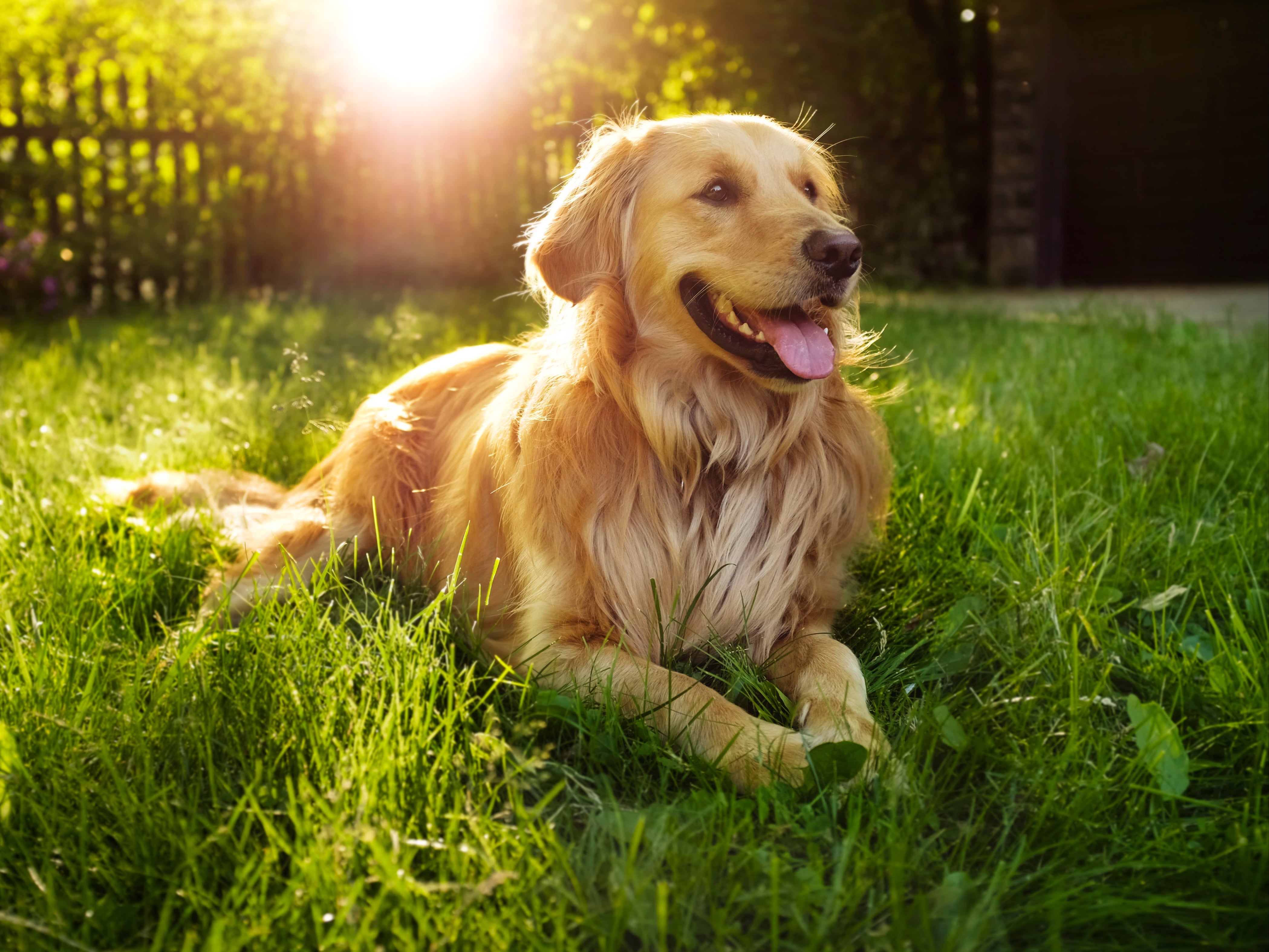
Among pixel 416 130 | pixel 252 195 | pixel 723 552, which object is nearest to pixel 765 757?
pixel 723 552

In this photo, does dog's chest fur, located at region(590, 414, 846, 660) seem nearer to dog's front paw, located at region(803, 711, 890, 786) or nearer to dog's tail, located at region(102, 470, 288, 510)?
dog's front paw, located at region(803, 711, 890, 786)

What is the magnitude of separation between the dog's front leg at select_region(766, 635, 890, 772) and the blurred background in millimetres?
7567

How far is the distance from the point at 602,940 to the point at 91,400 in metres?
3.77

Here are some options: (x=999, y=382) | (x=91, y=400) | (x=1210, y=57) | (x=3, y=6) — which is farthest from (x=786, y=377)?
(x=3, y=6)

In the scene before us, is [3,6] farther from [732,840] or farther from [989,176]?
[732,840]

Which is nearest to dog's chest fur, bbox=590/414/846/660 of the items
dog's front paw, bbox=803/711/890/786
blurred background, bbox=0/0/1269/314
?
dog's front paw, bbox=803/711/890/786

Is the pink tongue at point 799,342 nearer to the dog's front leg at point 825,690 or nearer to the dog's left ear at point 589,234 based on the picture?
the dog's left ear at point 589,234

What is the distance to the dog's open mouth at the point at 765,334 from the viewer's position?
6.63 ft

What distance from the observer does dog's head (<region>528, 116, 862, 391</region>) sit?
2.02 meters

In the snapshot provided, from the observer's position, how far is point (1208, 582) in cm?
220

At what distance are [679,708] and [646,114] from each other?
8.42 meters

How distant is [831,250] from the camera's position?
1988mm

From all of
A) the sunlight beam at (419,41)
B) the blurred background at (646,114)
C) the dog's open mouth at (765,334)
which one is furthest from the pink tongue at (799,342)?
the sunlight beam at (419,41)

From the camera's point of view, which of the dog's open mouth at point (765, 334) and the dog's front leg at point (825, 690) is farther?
the dog's open mouth at point (765, 334)
